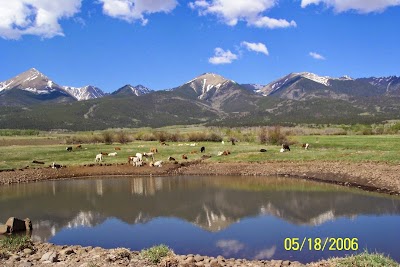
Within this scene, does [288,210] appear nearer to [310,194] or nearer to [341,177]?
[310,194]

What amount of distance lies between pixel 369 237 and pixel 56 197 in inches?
928

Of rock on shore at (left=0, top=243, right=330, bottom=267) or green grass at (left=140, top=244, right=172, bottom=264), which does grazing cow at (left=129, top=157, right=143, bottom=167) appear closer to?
rock on shore at (left=0, top=243, right=330, bottom=267)

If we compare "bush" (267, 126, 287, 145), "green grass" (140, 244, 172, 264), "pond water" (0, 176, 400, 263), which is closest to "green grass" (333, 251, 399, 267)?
"pond water" (0, 176, 400, 263)

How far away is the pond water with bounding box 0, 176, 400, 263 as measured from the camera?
684 inches

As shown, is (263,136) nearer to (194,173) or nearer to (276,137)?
(276,137)

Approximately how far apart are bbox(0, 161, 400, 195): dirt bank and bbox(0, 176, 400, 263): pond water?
2557 millimetres

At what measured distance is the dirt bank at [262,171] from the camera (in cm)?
3347

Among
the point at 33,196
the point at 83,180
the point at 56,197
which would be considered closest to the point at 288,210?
the point at 56,197

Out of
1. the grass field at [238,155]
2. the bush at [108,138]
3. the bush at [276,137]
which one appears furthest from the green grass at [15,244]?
the bush at [108,138]

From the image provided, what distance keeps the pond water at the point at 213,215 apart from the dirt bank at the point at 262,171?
2557 millimetres

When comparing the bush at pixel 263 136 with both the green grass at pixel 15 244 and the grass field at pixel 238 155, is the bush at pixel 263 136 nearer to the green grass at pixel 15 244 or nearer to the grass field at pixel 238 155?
the grass field at pixel 238 155

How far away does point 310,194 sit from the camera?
30.0 meters

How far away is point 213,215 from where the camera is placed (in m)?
23.8

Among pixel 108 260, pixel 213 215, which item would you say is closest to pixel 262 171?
pixel 213 215
